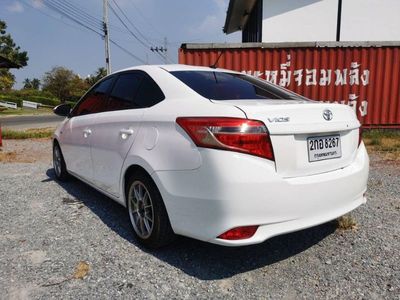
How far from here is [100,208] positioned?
161 inches

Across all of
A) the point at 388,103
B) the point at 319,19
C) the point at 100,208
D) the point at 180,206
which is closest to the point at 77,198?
the point at 100,208

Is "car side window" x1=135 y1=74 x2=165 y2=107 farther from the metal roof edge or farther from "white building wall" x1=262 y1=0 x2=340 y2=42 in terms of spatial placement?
"white building wall" x1=262 y1=0 x2=340 y2=42

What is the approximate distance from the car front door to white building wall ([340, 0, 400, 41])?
31.9 feet

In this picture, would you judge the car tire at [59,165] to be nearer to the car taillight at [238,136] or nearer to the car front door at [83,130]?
the car front door at [83,130]

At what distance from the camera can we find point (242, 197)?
2.25 meters

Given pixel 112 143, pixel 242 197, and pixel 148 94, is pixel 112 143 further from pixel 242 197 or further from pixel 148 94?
pixel 242 197

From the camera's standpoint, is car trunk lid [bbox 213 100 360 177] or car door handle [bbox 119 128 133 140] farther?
car door handle [bbox 119 128 133 140]

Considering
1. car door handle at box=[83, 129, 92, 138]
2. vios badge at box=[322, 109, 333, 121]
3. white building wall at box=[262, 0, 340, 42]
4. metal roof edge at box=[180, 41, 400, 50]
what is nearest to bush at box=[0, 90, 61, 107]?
white building wall at box=[262, 0, 340, 42]

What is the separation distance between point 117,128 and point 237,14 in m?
15.6

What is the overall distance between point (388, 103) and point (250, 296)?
8.84 meters

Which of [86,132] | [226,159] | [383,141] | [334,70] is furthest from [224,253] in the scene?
[334,70]

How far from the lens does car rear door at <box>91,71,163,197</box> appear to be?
3.11 meters

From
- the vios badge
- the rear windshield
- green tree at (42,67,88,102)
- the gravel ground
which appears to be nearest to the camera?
the gravel ground

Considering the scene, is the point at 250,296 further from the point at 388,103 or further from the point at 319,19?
the point at 319,19
